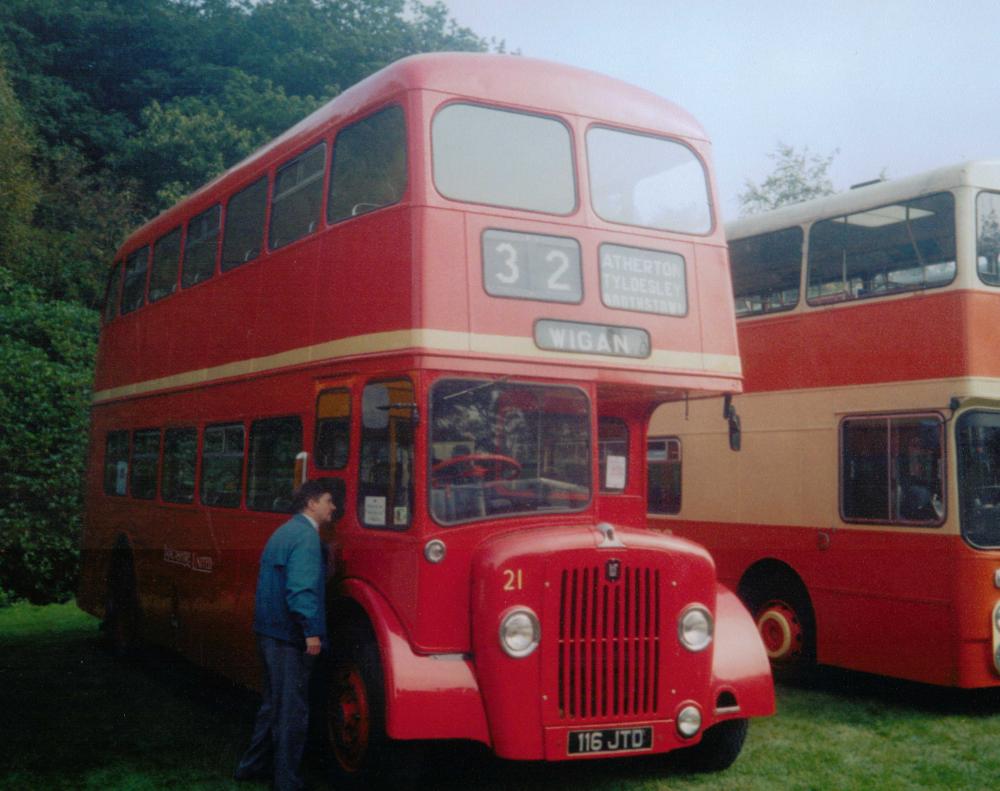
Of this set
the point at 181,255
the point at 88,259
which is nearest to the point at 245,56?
the point at 88,259

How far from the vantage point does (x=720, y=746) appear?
6.89m

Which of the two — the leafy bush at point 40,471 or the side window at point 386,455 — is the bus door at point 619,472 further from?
the leafy bush at point 40,471

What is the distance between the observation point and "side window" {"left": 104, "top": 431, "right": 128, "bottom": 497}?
1174 centimetres

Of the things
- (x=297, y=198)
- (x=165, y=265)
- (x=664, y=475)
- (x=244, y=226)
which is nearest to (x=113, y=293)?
(x=165, y=265)

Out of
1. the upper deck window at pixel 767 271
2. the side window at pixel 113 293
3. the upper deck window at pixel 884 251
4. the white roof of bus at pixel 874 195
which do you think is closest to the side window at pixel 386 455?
the upper deck window at pixel 884 251

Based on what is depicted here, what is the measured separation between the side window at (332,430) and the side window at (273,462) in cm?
37

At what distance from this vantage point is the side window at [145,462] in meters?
10.7

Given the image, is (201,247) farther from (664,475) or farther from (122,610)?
(664,475)

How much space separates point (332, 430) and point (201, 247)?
356 cm

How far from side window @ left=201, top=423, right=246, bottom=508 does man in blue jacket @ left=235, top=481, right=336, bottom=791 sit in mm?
2204

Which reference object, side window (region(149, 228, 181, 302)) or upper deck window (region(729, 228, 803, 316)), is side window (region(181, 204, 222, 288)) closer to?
side window (region(149, 228, 181, 302))

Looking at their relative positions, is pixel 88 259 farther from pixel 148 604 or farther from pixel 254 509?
pixel 254 509

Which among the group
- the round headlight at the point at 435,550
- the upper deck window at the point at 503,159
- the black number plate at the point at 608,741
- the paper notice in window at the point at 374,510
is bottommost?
the black number plate at the point at 608,741

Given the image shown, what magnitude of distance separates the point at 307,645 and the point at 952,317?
5.56 meters
